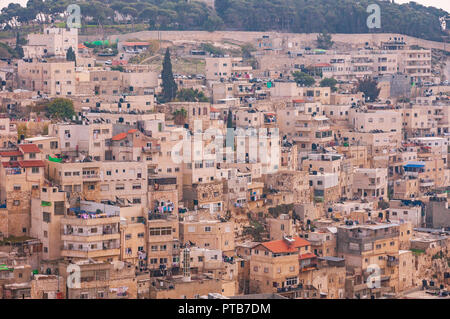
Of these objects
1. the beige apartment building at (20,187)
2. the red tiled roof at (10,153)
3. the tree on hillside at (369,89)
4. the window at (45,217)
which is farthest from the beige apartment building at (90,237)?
the tree on hillside at (369,89)

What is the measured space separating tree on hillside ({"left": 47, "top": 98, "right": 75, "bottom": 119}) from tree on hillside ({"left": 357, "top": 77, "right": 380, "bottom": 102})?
13038 millimetres

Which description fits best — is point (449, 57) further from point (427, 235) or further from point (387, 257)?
point (387, 257)

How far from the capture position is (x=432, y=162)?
27031 mm

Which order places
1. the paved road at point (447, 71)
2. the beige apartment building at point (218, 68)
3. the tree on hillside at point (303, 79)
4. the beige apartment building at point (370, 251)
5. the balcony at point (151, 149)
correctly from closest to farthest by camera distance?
the beige apartment building at point (370, 251) → the balcony at point (151, 149) → the beige apartment building at point (218, 68) → the tree on hillside at point (303, 79) → the paved road at point (447, 71)

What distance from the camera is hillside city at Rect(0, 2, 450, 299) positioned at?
16.5m

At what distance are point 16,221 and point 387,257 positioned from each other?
7.15 metres

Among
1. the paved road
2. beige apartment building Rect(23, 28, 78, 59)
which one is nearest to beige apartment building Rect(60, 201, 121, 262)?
beige apartment building Rect(23, 28, 78, 59)

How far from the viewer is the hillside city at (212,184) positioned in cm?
1647

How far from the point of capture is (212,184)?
20.0 m

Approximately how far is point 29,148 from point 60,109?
214 inches

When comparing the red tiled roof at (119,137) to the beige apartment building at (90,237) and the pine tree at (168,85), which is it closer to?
the beige apartment building at (90,237)

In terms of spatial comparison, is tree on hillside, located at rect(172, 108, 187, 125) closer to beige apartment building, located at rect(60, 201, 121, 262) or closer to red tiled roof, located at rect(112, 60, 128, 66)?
red tiled roof, located at rect(112, 60, 128, 66)

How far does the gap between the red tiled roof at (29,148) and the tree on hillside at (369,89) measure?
17.4 metres

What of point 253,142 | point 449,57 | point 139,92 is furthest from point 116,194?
point 449,57
